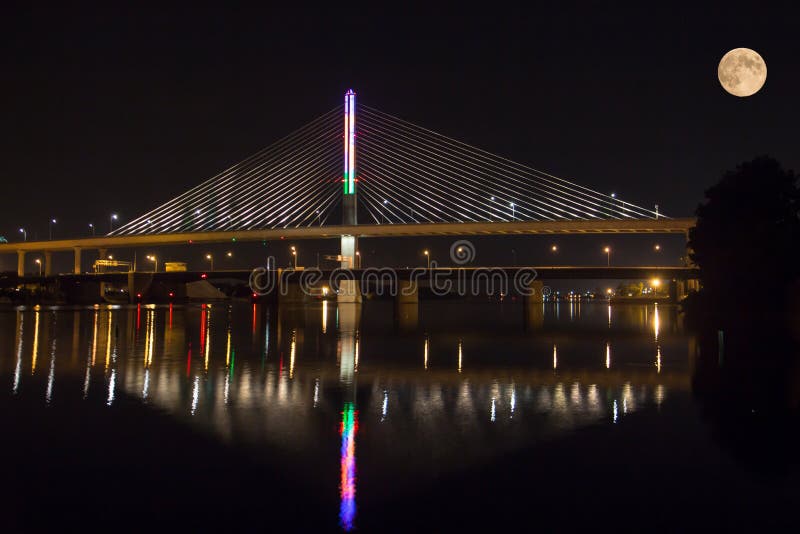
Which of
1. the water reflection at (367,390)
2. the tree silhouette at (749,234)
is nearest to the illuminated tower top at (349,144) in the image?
the tree silhouette at (749,234)

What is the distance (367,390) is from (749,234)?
33.8 m

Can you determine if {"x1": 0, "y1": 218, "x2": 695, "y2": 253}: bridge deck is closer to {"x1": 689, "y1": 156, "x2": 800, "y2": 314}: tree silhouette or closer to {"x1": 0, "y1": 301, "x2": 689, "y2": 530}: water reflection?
{"x1": 689, "y1": 156, "x2": 800, "y2": 314}: tree silhouette

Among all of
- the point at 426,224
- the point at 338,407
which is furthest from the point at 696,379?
the point at 426,224

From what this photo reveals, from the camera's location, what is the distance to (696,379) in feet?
50.9

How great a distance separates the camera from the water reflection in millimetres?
8961

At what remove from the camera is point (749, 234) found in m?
40.2

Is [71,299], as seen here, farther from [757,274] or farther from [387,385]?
[387,385]

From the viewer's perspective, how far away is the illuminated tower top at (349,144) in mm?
72750

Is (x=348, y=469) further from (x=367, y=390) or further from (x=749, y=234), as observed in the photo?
(x=749, y=234)

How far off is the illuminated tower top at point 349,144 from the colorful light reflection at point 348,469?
6212 cm

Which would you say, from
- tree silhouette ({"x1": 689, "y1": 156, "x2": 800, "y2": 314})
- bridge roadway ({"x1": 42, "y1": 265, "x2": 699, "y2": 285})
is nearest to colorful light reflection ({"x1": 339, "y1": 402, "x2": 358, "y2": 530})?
tree silhouette ({"x1": 689, "y1": 156, "x2": 800, "y2": 314})

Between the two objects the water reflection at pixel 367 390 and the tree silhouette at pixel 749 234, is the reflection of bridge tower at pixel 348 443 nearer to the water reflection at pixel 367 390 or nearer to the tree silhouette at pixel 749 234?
the water reflection at pixel 367 390

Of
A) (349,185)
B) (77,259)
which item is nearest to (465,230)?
(349,185)

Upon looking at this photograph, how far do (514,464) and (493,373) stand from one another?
8320mm
